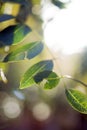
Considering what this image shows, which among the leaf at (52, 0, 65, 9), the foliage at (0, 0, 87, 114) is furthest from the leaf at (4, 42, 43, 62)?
the leaf at (52, 0, 65, 9)

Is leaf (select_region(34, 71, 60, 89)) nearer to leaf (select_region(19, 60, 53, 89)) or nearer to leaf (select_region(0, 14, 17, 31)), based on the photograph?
leaf (select_region(19, 60, 53, 89))

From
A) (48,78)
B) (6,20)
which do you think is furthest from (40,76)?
(6,20)

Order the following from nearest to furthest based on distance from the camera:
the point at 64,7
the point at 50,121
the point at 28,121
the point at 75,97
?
1. the point at 75,97
2. the point at 64,7
3. the point at 28,121
4. the point at 50,121

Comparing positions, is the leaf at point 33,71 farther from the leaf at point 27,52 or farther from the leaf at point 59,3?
the leaf at point 59,3

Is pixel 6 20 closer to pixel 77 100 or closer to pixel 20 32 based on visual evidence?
pixel 20 32

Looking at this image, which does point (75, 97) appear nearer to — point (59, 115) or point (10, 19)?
point (10, 19)

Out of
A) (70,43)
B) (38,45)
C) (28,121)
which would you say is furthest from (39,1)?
(28,121)
